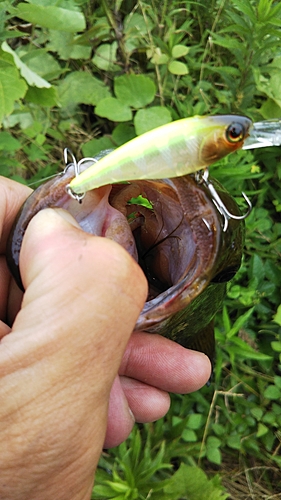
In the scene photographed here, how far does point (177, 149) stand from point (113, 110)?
1.67m

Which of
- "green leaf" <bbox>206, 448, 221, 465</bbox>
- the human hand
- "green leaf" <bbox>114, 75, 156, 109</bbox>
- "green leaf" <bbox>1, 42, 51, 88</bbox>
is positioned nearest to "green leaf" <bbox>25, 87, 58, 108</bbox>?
"green leaf" <bbox>1, 42, 51, 88</bbox>

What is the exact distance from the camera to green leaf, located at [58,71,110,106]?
2.74 meters

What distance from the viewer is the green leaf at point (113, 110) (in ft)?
8.14

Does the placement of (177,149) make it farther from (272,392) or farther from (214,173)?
(272,392)

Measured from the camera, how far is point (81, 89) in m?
2.77

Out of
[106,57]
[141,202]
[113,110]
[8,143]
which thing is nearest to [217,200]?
[141,202]

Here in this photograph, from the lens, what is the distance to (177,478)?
2.24 meters

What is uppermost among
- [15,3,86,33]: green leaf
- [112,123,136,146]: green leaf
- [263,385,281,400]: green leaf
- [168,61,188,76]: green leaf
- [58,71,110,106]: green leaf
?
[15,3,86,33]: green leaf

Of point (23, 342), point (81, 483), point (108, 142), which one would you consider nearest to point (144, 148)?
point (23, 342)

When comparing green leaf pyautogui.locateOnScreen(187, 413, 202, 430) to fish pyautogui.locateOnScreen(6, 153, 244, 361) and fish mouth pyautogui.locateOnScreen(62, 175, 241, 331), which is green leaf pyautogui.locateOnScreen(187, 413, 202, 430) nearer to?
fish pyautogui.locateOnScreen(6, 153, 244, 361)

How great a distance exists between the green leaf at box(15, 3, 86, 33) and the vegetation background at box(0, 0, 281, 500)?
248 mm

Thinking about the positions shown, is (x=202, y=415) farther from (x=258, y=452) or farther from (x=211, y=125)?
(x=211, y=125)

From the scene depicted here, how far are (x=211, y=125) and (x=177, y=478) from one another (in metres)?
1.92

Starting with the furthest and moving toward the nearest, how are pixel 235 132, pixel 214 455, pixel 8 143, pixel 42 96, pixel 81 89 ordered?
pixel 81 89, pixel 214 455, pixel 8 143, pixel 42 96, pixel 235 132
